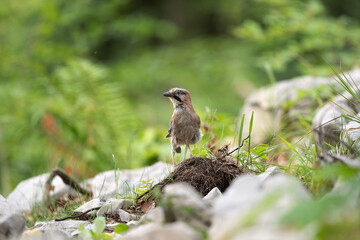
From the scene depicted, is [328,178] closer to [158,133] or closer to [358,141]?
[358,141]

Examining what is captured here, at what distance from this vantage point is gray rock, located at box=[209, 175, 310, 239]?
74.3 inches

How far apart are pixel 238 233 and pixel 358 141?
190 centimetres

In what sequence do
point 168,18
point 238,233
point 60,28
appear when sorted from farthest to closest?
point 168,18 → point 60,28 → point 238,233

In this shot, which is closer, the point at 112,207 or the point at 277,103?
the point at 112,207

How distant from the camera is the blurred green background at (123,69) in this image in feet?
25.9

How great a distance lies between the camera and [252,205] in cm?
192

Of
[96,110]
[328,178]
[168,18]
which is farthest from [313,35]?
[168,18]

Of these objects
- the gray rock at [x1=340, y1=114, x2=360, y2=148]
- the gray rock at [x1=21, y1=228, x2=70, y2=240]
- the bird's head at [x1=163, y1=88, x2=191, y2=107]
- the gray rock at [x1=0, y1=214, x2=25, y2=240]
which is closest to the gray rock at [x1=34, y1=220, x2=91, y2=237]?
the gray rock at [x1=21, y1=228, x2=70, y2=240]

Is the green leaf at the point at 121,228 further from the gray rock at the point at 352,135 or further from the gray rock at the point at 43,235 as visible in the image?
the gray rock at the point at 352,135

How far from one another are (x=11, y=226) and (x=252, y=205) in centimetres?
153

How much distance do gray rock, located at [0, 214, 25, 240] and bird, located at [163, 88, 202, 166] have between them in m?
1.68

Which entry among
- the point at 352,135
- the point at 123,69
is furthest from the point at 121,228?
the point at 123,69

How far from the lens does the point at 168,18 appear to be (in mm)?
15891

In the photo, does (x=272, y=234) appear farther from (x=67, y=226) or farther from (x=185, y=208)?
(x=67, y=226)
